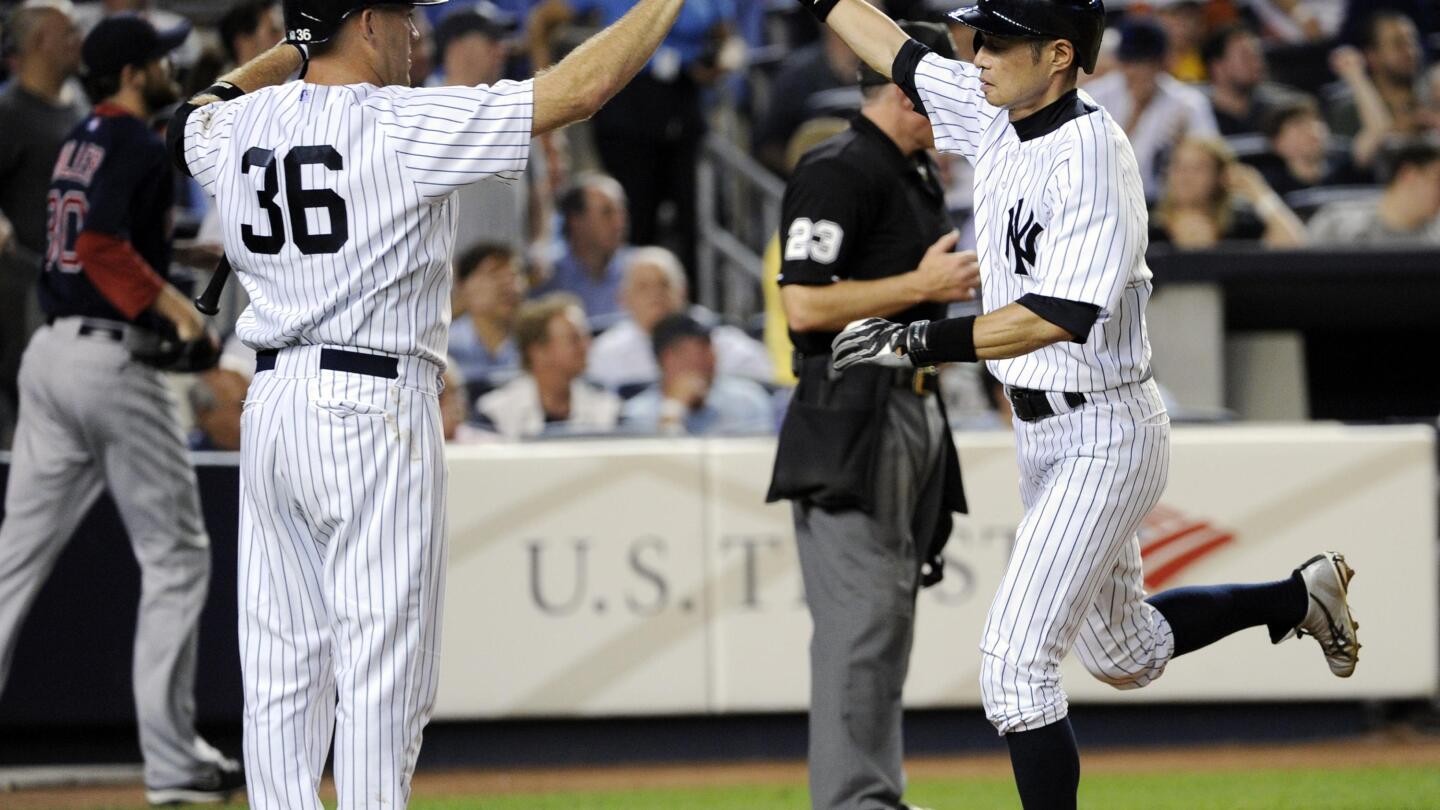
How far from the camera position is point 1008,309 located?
356 cm

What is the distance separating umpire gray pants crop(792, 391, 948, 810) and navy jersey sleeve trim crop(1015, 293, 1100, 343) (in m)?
1.04

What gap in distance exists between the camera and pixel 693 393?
7.53 m

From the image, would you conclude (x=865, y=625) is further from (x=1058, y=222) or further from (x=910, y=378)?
(x=1058, y=222)

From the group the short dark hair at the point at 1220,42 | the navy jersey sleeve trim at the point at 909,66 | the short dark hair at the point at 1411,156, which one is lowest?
the navy jersey sleeve trim at the point at 909,66

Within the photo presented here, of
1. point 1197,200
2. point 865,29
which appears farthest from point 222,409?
point 1197,200

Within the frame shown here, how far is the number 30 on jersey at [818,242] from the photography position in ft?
14.5

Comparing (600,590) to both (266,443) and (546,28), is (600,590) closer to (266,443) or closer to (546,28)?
(266,443)

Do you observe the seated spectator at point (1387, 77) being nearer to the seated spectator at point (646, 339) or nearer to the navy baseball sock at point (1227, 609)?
the seated spectator at point (646, 339)

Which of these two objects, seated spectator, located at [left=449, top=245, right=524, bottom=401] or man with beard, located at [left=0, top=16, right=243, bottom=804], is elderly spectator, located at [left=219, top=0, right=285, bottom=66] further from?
seated spectator, located at [left=449, top=245, right=524, bottom=401]

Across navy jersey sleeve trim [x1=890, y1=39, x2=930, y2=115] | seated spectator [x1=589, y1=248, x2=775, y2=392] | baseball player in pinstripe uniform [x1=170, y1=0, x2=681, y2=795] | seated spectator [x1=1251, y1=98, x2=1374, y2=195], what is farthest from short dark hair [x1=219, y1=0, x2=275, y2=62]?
seated spectator [x1=1251, y1=98, x2=1374, y2=195]

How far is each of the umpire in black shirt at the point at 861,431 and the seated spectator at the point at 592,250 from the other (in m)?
4.30

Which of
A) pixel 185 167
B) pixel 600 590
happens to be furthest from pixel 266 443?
pixel 600 590

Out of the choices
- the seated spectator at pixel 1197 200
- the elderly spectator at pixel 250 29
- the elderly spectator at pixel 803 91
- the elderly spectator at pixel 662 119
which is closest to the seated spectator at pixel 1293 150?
the seated spectator at pixel 1197 200

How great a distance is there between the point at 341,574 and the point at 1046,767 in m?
1.51
